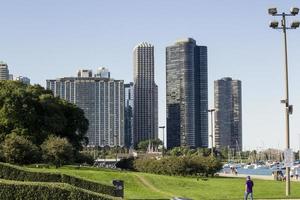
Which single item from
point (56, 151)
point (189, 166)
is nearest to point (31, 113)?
point (56, 151)

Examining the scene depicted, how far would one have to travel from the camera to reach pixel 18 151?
6831 centimetres

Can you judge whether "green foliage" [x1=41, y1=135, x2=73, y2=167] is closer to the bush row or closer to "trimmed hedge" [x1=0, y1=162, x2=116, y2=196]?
the bush row

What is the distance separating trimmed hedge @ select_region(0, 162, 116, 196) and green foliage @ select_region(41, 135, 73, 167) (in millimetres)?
44576

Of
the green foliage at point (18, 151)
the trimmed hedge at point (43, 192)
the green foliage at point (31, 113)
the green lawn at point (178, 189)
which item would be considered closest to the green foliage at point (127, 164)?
the green foliage at point (31, 113)

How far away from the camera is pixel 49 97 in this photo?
278ft

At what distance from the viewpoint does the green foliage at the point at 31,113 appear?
7750 centimetres

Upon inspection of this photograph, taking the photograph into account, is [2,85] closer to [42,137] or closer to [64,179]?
[42,137]

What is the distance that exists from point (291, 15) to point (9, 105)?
48810 millimetres

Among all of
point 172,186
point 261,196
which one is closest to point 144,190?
point 172,186

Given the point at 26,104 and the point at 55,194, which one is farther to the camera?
the point at 26,104

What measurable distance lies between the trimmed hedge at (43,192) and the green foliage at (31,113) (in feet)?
198

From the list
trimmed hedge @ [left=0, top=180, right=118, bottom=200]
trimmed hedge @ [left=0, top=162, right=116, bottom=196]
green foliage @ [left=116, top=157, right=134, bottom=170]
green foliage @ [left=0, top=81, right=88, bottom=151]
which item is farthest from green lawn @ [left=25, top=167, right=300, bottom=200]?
green foliage @ [left=116, top=157, right=134, bottom=170]

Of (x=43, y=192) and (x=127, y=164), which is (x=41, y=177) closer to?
(x=43, y=192)

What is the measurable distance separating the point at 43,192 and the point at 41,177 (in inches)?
323
